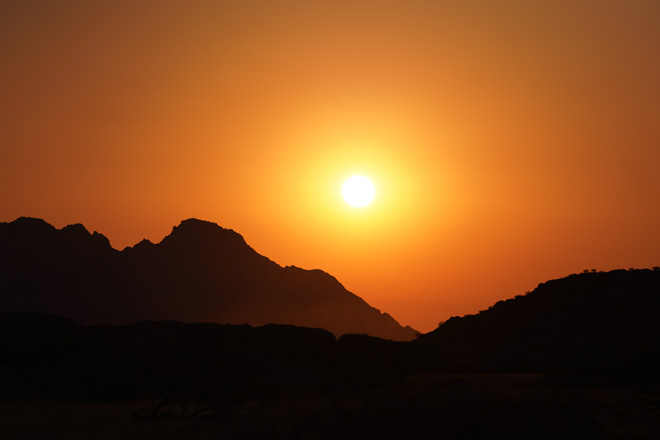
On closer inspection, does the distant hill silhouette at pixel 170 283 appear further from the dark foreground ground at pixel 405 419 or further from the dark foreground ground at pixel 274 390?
the dark foreground ground at pixel 405 419

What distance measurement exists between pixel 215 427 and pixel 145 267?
135669mm

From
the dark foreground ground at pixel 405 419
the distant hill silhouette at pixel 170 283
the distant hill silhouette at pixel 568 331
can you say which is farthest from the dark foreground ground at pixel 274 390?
the distant hill silhouette at pixel 170 283

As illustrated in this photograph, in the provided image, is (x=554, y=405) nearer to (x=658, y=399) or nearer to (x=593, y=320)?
(x=658, y=399)

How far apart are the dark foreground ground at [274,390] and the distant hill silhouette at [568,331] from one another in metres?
1.58

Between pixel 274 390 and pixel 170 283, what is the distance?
12429 centimetres

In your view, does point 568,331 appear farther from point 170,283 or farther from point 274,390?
point 170,283

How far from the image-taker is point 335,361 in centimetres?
5106

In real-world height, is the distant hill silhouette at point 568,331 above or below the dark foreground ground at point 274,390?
above

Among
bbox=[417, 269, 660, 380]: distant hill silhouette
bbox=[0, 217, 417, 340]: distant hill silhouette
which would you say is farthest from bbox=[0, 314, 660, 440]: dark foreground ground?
bbox=[0, 217, 417, 340]: distant hill silhouette

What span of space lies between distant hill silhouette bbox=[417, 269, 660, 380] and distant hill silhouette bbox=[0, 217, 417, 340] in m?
92.3

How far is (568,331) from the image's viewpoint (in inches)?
2128

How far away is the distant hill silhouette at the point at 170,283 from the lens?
146m

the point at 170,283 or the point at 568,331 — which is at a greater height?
the point at 170,283

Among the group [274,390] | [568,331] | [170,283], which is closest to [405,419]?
[274,390]
